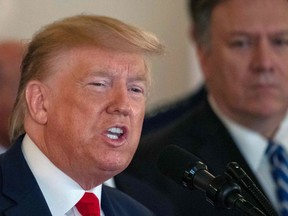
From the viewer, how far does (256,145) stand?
9.73 feet

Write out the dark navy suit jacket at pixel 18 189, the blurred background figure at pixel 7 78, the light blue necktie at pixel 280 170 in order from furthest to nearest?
1. the blurred background figure at pixel 7 78
2. the light blue necktie at pixel 280 170
3. the dark navy suit jacket at pixel 18 189

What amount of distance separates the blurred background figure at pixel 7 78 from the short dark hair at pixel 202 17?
56 centimetres

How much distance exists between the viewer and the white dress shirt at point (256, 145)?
9.56 feet

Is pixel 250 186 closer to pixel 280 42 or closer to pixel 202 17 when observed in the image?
pixel 280 42

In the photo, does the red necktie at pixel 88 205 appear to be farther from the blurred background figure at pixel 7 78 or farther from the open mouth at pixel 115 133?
the blurred background figure at pixel 7 78

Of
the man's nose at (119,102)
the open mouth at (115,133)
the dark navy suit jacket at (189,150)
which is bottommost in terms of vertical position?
the dark navy suit jacket at (189,150)

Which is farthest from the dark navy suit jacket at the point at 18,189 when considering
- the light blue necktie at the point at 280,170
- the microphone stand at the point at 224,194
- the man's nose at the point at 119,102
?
the light blue necktie at the point at 280,170

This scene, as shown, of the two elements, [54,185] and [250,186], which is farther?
[54,185]

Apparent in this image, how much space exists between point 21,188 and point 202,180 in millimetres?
375

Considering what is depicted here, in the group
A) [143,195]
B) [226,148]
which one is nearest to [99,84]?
[143,195]

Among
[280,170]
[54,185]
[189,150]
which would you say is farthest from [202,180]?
[280,170]

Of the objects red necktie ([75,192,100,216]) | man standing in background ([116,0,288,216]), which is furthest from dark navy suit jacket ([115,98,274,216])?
red necktie ([75,192,100,216])

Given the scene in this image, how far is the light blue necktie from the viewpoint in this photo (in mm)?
2848

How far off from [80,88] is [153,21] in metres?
2.30
